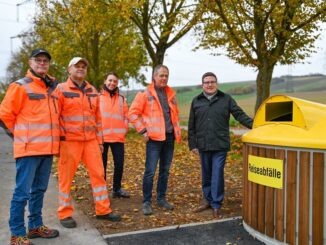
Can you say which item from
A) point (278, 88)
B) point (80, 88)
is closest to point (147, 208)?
point (80, 88)

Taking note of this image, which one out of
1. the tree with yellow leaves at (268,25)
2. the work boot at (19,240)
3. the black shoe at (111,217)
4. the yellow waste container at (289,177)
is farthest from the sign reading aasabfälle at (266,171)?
the tree with yellow leaves at (268,25)

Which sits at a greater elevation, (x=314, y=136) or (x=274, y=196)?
(x=314, y=136)

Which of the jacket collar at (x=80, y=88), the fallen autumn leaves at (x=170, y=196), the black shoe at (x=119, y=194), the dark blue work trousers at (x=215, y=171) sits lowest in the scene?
the fallen autumn leaves at (x=170, y=196)

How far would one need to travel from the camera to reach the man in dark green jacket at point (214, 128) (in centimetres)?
534

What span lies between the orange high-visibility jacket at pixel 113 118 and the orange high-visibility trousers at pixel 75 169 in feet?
3.38

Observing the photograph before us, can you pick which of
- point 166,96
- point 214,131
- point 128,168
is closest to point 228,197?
point 214,131

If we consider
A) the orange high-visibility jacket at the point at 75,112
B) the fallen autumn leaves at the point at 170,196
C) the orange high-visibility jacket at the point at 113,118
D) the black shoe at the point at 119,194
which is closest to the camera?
the orange high-visibility jacket at the point at 75,112

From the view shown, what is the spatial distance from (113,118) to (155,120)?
969 mm

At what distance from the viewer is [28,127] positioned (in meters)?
4.21

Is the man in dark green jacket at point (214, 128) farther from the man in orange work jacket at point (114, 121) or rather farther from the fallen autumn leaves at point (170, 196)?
the man in orange work jacket at point (114, 121)

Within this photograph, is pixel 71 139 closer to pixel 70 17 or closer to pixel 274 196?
pixel 274 196

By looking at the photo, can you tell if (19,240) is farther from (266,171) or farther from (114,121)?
(266,171)

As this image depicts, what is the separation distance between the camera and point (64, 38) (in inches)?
771

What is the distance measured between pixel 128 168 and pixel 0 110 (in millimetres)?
5142
